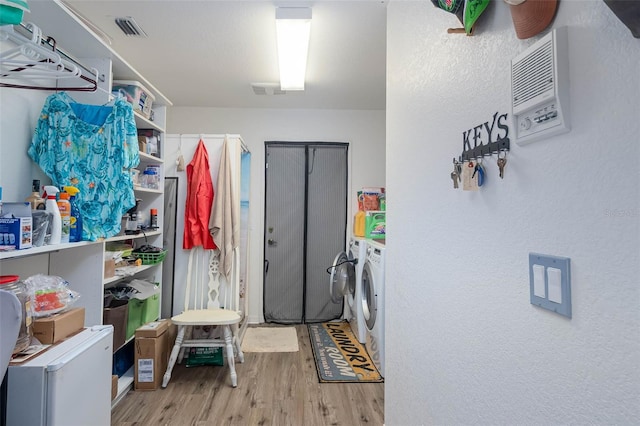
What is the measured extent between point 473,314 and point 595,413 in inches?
15.1

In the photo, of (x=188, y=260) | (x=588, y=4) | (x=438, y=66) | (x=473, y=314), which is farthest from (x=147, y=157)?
(x=588, y=4)

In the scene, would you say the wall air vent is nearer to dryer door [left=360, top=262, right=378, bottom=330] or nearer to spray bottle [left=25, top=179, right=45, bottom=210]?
dryer door [left=360, top=262, right=378, bottom=330]

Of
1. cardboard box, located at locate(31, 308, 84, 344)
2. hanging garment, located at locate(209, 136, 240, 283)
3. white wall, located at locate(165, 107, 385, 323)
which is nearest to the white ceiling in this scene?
white wall, located at locate(165, 107, 385, 323)

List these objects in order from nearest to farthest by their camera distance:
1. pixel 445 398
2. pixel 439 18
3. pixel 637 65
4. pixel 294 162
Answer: pixel 637 65 → pixel 445 398 → pixel 439 18 → pixel 294 162

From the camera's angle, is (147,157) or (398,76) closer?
(398,76)

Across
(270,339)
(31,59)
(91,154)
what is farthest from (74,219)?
(270,339)

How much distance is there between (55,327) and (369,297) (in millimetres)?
1920

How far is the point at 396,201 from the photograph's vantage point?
5.46ft

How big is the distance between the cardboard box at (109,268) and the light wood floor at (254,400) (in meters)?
0.88

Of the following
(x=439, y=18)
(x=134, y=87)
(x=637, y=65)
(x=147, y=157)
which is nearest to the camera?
(x=637, y=65)

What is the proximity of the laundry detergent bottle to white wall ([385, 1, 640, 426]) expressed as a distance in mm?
1661

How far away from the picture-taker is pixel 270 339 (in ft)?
10.8

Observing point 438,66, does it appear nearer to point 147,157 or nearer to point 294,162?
point 147,157

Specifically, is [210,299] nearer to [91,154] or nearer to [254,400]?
[254,400]
